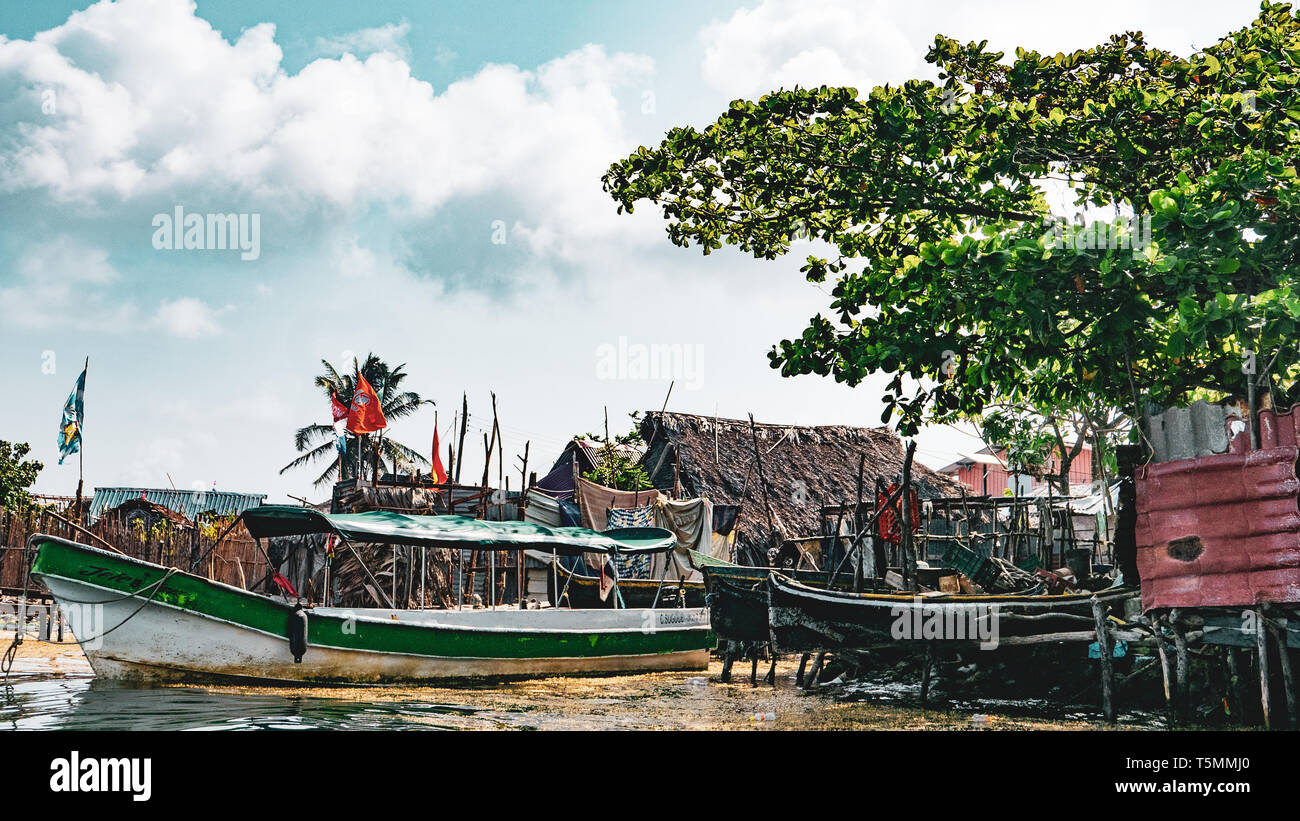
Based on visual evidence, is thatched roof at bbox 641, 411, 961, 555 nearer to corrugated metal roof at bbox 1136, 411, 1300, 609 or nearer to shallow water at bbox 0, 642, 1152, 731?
shallow water at bbox 0, 642, 1152, 731

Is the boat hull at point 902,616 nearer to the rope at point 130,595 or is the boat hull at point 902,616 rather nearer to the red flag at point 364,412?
the rope at point 130,595

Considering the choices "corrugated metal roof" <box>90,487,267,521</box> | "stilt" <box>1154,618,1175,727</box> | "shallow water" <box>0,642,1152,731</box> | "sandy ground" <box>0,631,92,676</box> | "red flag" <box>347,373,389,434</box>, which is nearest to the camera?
"stilt" <box>1154,618,1175,727</box>

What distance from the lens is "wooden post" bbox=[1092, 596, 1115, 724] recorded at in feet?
31.8

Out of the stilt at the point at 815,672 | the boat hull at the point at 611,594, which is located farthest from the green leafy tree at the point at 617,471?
the stilt at the point at 815,672

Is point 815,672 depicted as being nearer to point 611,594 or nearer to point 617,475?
point 611,594

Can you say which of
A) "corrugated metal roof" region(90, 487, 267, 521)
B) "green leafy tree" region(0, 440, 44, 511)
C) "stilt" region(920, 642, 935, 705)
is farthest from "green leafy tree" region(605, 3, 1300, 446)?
"corrugated metal roof" region(90, 487, 267, 521)

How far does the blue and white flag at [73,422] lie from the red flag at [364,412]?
16.1 feet

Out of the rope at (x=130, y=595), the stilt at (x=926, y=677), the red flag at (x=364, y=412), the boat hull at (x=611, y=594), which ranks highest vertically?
the red flag at (x=364, y=412)

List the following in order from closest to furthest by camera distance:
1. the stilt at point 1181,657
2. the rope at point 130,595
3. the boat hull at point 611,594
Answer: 1. the stilt at point 1181,657
2. the rope at point 130,595
3. the boat hull at point 611,594

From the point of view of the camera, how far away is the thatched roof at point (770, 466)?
25.4m

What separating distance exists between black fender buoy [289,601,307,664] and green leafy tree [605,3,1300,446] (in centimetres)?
683

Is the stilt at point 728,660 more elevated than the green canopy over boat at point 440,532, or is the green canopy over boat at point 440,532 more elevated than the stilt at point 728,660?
the green canopy over boat at point 440,532

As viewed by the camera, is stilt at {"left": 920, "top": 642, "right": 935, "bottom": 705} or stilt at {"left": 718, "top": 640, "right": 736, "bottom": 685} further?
stilt at {"left": 718, "top": 640, "right": 736, "bottom": 685}
